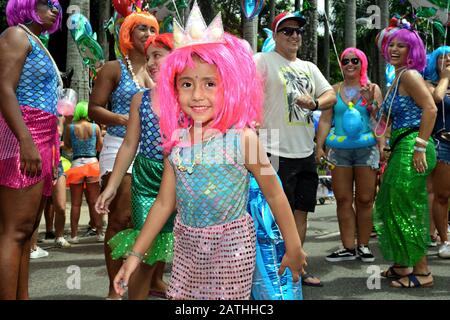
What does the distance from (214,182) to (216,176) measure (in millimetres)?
27

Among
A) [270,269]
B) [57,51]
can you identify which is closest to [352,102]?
[270,269]

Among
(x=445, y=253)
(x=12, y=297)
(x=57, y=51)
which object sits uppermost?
(x=57, y=51)

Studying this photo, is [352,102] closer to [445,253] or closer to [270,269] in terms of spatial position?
[445,253]

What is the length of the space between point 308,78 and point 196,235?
250 centimetres

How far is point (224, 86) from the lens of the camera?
2.50m

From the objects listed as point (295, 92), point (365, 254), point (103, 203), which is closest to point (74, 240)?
point (365, 254)

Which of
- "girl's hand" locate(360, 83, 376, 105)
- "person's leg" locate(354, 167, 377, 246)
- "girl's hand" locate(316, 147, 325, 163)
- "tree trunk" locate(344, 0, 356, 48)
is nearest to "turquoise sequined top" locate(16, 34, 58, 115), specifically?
"girl's hand" locate(360, 83, 376, 105)

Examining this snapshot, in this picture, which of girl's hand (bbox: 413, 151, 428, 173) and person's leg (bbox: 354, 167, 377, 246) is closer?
girl's hand (bbox: 413, 151, 428, 173)

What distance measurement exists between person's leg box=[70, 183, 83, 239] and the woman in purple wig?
3779 millimetres

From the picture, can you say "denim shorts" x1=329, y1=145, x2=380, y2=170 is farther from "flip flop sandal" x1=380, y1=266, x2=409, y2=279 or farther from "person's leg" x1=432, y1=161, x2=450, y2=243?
"flip flop sandal" x1=380, y1=266, x2=409, y2=279

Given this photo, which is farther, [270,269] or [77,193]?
[77,193]

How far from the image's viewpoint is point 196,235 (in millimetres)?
2541

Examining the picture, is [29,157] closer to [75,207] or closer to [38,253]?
[38,253]

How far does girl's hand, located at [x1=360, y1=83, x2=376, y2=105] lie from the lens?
5.23 meters
